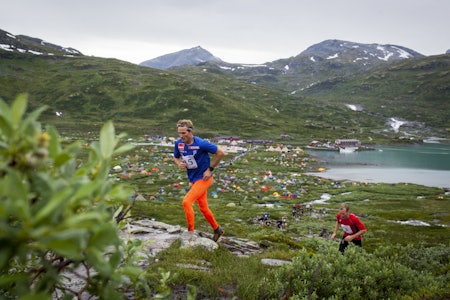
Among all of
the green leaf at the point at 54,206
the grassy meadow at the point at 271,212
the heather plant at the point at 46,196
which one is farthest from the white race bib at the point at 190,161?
the green leaf at the point at 54,206

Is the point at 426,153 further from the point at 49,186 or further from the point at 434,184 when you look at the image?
the point at 49,186

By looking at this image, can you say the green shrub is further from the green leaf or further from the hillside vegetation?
the hillside vegetation

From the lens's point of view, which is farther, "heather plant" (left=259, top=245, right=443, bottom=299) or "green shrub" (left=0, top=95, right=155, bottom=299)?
"heather plant" (left=259, top=245, right=443, bottom=299)

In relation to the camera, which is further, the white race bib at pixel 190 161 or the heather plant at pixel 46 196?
the white race bib at pixel 190 161

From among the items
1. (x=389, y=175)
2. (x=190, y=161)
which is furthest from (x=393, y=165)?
(x=190, y=161)

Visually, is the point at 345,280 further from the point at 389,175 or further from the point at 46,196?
the point at 389,175

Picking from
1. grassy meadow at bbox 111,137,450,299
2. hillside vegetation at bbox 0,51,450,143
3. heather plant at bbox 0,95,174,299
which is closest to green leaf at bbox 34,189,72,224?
heather plant at bbox 0,95,174,299

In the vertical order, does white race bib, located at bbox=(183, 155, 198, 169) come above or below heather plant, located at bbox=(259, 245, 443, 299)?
above

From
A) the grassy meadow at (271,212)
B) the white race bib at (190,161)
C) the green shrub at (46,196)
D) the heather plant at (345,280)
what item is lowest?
the grassy meadow at (271,212)

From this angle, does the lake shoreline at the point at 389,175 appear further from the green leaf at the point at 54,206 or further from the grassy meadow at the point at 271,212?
the green leaf at the point at 54,206

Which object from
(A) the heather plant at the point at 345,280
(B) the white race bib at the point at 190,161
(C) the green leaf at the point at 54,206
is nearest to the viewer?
(C) the green leaf at the point at 54,206

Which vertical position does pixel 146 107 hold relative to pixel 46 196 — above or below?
above

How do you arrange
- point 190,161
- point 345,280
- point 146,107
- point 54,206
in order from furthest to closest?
point 146,107 < point 190,161 < point 345,280 < point 54,206

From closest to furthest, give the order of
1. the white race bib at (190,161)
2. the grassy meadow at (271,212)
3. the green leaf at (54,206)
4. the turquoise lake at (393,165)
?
1. the green leaf at (54,206)
2. the grassy meadow at (271,212)
3. the white race bib at (190,161)
4. the turquoise lake at (393,165)
